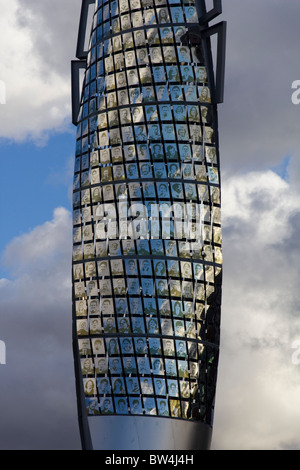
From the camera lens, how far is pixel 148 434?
4103 cm

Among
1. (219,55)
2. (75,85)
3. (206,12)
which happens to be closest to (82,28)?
(75,85)

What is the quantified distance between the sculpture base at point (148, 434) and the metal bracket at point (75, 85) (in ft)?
47.4

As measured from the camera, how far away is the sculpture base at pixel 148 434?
134 ft

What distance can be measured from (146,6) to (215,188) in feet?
29.0

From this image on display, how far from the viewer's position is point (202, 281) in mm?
42406

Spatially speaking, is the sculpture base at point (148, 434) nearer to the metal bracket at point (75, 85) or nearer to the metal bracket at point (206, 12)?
the metal bracket at point (75, 85)

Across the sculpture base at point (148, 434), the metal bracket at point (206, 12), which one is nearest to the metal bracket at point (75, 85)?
the metal bracket at point (206, 12)

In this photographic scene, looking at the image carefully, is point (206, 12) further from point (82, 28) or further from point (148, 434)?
point (148, 434)

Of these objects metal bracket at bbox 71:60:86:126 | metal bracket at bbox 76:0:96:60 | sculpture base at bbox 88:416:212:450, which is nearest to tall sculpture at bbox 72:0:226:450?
sculpture base at bbox 88:416:212:450

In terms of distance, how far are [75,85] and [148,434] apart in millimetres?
16914

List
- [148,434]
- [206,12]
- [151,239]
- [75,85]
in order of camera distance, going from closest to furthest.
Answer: [148,434]
[151,239]
[206,12]
[75,85]

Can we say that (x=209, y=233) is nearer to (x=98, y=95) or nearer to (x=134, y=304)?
(x=134, y=304)

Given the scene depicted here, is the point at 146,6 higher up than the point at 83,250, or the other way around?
the point at 146,6
